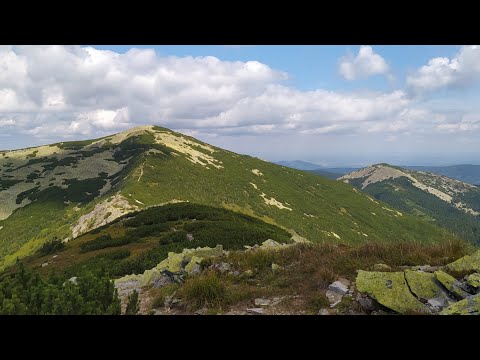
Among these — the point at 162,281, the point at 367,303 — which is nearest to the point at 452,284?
the point at 367,303

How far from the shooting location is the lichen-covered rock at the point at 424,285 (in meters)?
8.13

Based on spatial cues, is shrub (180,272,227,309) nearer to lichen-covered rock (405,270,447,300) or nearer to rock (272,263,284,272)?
rock (272,263,284,272)

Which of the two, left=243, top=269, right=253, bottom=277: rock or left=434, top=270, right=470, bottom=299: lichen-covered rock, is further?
left=243, top=269, right=253, bottom=277: rock

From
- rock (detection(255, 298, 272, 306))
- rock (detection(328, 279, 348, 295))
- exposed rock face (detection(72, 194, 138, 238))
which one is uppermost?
rock (detection(328, 279, 348, 295))

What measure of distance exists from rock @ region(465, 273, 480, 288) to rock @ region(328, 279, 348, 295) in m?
3.04

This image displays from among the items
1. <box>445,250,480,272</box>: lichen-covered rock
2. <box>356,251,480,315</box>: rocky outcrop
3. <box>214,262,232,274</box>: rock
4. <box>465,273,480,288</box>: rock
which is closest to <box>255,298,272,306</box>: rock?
<box>356,251,480,315</box>: rocky outcrop

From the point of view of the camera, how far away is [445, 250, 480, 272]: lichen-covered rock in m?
9.04

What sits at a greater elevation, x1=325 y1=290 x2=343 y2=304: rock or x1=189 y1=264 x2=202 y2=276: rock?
x1=325 y1=290 x2=343 y2=304: rock

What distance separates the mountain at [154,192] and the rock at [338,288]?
172 ft
